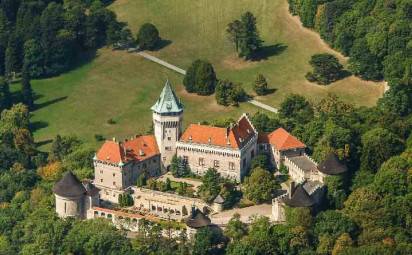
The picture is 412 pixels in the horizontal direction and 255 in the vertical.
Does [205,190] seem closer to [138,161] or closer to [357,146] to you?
[138,161]

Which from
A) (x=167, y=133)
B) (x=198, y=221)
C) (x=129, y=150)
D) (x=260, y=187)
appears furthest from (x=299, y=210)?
(x=129, y=150)

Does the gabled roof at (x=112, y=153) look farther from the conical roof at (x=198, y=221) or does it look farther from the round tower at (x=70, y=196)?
the conical roof at (x=198, y=221)

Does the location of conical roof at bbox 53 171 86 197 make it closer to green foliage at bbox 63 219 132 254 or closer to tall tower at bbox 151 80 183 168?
green foliage at bbox 63 219 132 254

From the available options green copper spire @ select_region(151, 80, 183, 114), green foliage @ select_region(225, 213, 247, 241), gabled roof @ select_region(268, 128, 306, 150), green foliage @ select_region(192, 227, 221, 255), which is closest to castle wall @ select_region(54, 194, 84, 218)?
green copper spire @ select_region(151, 80, 183, 114)

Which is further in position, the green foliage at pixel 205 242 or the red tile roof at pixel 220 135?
the red tile roof at pixel 220 135

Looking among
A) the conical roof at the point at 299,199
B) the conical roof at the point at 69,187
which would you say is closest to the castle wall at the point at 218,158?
the conical roof at the point at 299,199

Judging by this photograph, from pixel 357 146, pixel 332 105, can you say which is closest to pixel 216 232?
pixel 357 146

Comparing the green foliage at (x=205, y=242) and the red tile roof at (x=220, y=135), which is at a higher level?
the red tile roof at (x=220, y=135)
